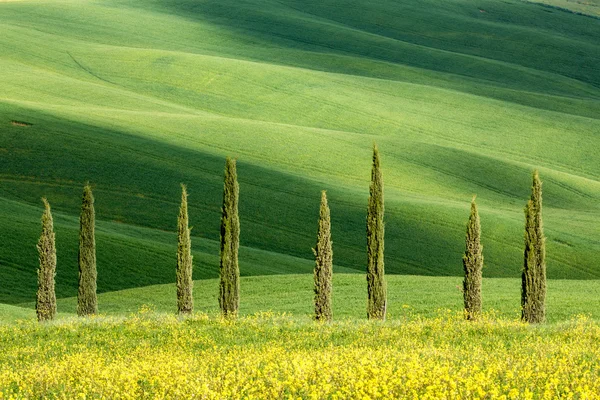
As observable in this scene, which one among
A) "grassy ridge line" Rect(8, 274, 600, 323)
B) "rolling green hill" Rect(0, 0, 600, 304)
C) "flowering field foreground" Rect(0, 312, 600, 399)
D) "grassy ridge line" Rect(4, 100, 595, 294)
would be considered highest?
"rolling green hill" Rect(0, 0, 600, 304)

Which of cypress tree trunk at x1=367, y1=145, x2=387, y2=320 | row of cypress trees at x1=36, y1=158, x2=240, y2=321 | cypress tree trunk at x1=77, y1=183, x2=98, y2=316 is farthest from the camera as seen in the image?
cypress tree trunk at x1=77, y1=183, x2=98, y2=316

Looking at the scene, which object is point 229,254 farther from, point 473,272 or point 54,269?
point 473,272

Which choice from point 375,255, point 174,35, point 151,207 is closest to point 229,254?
point 375,255

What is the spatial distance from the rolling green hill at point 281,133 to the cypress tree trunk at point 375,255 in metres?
16.8

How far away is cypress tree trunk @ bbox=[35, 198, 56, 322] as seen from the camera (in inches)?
1117

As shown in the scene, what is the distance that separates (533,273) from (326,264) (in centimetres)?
593

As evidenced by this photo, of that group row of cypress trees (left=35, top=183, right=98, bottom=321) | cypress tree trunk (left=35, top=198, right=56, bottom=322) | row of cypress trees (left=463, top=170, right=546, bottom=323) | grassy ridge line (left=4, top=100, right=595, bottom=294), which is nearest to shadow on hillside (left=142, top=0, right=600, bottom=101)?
grassy ridge line (left=4, top=100, right=595, bottom=294)

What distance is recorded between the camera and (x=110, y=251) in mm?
43344

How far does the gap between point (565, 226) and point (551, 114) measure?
37.8 meters

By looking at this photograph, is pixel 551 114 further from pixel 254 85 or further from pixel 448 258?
pixel 448 258

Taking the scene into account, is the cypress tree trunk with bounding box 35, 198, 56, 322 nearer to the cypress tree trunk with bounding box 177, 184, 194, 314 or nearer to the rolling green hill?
the cypress tree trunk with bounding box 177, 184, 194, 314

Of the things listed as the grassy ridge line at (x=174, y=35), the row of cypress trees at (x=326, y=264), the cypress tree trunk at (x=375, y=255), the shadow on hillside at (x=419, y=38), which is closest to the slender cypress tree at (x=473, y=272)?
the row of cypress trees at (x=326, y=264)

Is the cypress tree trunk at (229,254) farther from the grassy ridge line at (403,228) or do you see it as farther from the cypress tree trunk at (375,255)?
the grassy ridge line at (403,228)

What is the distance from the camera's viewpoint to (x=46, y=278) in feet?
94.1
